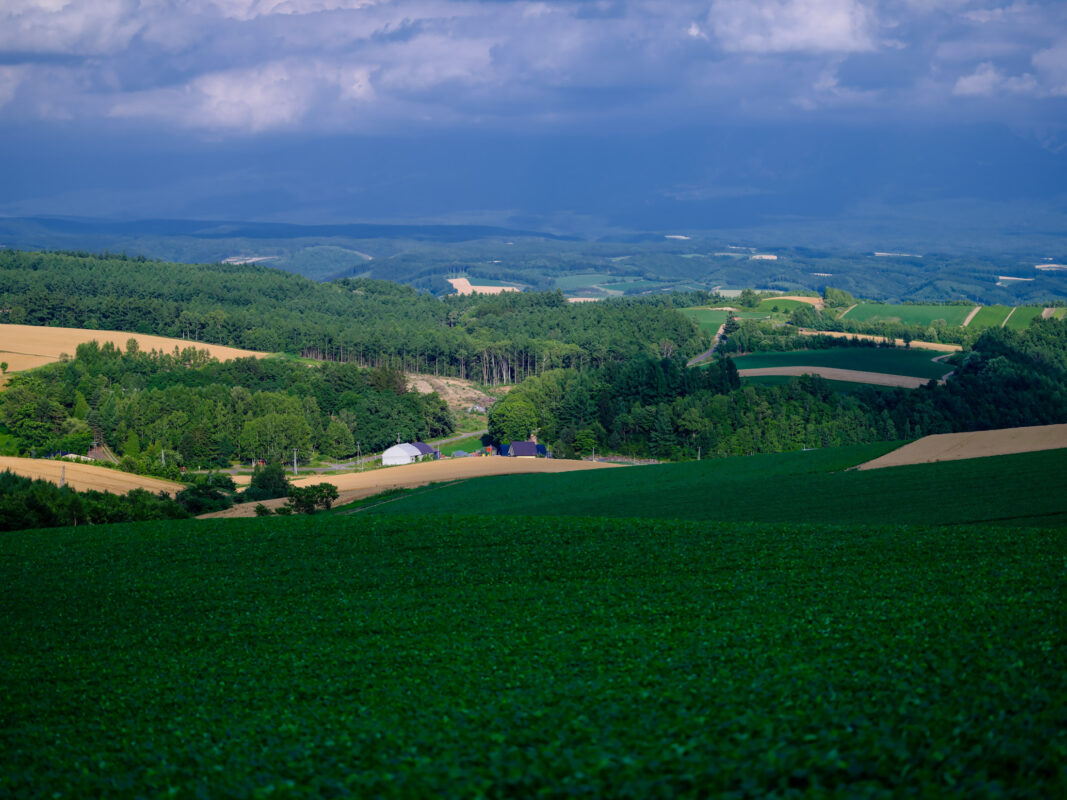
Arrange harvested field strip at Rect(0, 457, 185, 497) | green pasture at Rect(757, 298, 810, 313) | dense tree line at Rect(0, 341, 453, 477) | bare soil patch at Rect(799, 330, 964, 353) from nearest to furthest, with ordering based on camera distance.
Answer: harvested field strip at Rect(0, 457, 185, 497) < dense tree line at Rect(0, 341, 453, 477) < bare soil patch at Rect(799, 330, 964, 353) < green pasture at Rect(757, 298, 810, 313)

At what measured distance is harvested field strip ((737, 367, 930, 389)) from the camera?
90188mm

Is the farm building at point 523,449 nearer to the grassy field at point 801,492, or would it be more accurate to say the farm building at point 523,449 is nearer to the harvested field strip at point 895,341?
the grassy field at point 801,492

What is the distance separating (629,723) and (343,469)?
265ft

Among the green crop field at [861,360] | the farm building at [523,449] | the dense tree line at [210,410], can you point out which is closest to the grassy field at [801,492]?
the farm building at [523,449]

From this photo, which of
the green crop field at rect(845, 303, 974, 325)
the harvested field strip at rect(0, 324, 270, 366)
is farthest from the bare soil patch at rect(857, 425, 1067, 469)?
the green crop field at rect(845, 303, 974, 325)

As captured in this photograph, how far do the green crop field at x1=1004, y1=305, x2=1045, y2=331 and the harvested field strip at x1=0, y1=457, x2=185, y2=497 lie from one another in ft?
376

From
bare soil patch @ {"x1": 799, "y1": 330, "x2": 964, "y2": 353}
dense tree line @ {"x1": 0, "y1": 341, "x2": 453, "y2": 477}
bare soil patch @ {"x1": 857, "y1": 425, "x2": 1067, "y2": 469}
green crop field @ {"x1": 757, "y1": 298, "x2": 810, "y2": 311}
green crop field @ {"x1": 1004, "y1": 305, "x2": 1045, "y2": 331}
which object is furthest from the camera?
green crop field @ {"x1": 757, "y1": 298, "x2": 810, "y2": 311}

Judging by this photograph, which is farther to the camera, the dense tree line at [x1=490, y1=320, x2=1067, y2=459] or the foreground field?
the foreground field

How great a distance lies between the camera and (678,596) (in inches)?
699

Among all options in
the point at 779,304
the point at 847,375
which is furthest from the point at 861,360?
the point at 779,304

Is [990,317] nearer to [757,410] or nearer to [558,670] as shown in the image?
[757,410]


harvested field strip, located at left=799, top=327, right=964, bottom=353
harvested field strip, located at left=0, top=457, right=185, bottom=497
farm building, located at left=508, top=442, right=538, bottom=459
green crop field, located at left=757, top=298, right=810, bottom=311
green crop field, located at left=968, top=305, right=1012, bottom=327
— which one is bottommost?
farm building, located at left=508, top=442, right=538, bottom=459

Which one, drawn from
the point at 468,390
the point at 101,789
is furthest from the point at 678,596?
the point at 468,390

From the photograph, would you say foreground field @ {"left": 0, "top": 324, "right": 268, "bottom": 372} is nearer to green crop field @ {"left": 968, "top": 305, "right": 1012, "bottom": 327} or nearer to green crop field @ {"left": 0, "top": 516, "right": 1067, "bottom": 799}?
green crop field @ {"left": 0, "top": 516, "right": 1067, "bottom": 799}
